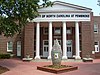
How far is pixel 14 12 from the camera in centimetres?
2119

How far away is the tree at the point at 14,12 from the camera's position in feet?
65.6

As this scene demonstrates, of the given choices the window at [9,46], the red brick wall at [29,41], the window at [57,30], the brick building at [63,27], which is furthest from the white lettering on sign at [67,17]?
the window at [9,46]

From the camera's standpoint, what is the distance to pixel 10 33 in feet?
71.0

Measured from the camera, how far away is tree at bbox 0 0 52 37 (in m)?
20.0

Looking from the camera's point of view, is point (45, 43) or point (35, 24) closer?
point (35, 24)

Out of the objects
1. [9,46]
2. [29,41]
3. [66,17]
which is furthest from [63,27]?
[9,46]

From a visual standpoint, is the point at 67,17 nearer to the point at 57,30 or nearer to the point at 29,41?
the point at 57,30

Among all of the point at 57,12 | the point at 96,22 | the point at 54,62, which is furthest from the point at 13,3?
the point at 96,22

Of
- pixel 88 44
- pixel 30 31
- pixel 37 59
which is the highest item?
pixel 30 31

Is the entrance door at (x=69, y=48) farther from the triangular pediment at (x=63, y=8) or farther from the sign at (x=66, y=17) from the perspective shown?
the triangular pediment at (x=63, y=8)

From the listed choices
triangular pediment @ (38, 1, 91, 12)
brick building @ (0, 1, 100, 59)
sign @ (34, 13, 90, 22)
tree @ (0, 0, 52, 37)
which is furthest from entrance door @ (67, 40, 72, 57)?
tree @ (0, 0, 52, 37)

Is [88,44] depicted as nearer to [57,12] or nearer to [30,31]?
[57,12]

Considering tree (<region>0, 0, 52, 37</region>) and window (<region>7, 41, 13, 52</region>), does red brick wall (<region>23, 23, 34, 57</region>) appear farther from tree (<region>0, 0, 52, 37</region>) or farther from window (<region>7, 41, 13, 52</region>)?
tree (<region>0, 0, 52, 37</region>)

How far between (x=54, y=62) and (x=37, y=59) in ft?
44.9
